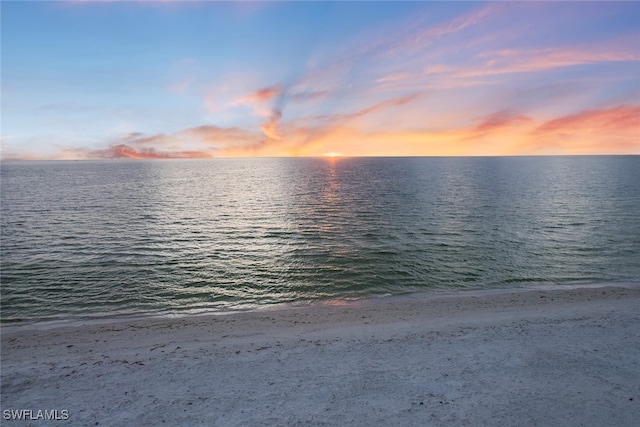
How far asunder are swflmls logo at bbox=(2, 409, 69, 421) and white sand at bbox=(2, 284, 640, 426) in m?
0.19

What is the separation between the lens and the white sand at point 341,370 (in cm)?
1065

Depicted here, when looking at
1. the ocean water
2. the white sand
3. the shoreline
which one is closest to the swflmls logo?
the white sand

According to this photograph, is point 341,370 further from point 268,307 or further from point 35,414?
point 268,307

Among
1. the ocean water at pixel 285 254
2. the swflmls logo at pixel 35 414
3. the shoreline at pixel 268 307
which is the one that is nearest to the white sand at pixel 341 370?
the swflmls logo at pixel 35 414

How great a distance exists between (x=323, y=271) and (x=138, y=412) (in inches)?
784

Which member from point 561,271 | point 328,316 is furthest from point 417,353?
point 561,271

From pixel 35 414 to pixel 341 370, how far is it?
33.7 feet

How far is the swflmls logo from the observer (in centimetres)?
1081

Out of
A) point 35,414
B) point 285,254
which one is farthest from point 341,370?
point 285,254

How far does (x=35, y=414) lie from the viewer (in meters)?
11.0

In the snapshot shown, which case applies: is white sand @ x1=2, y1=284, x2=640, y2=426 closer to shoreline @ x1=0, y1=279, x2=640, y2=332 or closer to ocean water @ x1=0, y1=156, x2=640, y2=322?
shoreline @ x1=0, y1=279, x2=640, y2=332

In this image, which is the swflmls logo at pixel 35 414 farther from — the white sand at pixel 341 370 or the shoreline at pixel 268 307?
the shoreline at pixel 268 307

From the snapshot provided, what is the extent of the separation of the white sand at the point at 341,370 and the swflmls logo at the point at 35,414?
19 cm

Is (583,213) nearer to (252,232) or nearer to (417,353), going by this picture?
(252,232)
